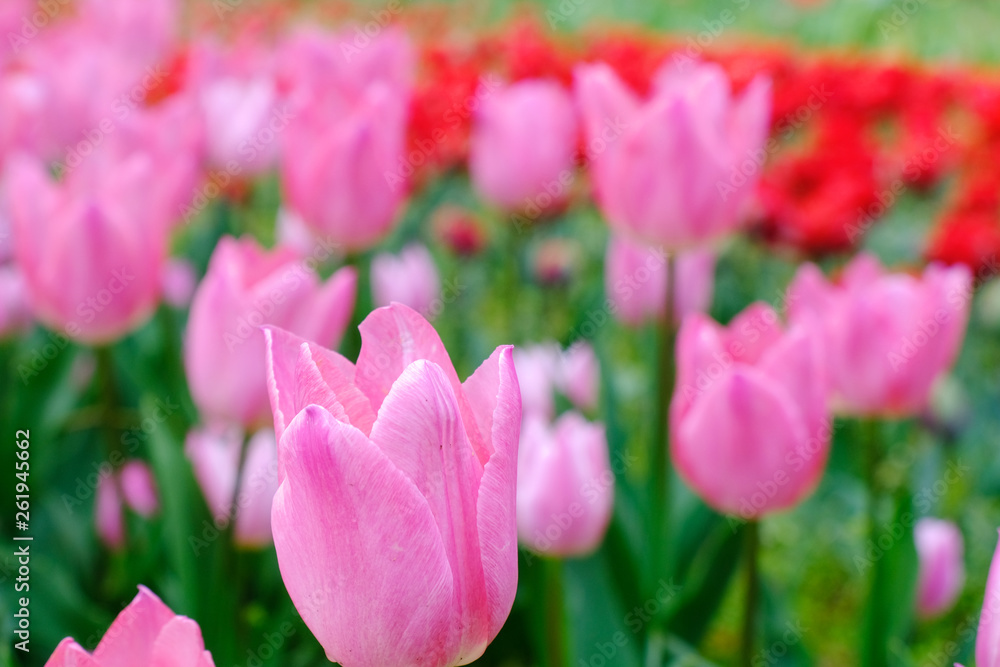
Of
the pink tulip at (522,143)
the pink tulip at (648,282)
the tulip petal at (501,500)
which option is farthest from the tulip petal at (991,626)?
the pink tulip at (522,143)

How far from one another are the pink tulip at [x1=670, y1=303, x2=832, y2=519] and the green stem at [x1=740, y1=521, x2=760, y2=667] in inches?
1.7

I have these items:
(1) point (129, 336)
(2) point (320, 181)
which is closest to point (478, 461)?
(2) point (320, 181)

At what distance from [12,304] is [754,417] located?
1.12 metres

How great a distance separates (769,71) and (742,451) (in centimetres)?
230

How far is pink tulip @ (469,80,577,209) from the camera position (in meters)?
1.46

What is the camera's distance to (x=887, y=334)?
91 cm

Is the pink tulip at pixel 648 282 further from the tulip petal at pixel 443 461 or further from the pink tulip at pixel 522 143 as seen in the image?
the tulip petal at pixel 443 461
